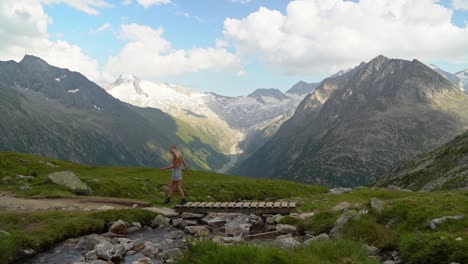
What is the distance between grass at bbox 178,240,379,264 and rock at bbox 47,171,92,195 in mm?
27463

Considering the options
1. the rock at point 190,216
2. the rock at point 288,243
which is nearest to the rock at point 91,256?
the rock at point 288,243

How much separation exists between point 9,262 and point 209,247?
940 cm

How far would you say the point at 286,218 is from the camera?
2480 centimetres

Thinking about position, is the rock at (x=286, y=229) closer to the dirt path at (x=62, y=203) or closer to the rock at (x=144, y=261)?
the rock at (x=144, y=261)

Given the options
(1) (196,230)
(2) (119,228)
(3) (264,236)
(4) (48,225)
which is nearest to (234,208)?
(1) (196,230)

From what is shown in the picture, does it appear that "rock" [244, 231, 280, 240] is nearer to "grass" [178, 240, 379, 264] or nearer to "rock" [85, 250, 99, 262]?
"grass" [178, 240, 379, 264]

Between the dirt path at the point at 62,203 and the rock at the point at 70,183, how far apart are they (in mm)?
4729

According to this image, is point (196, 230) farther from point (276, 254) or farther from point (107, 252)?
point (276, 254)

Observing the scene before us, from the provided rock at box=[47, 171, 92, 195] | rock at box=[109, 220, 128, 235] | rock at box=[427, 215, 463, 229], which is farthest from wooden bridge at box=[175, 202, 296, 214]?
rock at box=[47, 171, 92, 195]

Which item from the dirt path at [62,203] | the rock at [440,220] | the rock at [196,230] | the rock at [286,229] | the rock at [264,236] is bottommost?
the rock at [196,230]

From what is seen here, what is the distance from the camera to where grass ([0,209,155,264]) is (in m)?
18.0

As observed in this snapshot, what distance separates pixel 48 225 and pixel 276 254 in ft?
47.3

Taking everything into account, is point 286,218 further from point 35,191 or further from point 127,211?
point 35,191

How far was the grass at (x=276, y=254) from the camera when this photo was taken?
12.3 m
